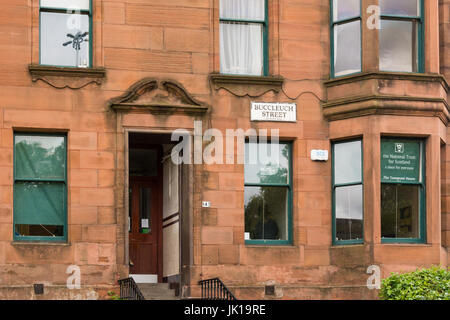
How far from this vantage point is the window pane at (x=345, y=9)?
2252 centimetres

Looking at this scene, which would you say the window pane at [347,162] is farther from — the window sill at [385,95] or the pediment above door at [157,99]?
the pediment above door at [157,99]

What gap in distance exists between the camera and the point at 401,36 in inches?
889

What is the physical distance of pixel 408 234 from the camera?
22.0 meters

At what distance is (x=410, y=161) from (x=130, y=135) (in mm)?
Answer: 5810

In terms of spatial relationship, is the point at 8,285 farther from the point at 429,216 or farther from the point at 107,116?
the point at 429,216

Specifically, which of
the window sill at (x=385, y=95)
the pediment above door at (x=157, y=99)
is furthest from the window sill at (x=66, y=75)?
the window sill at (x=385, y=95)

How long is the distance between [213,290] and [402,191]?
14.6ft

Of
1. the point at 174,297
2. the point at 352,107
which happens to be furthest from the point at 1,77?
the point at 352,107

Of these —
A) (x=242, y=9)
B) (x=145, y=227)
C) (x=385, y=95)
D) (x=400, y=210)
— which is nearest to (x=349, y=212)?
(x=400, y=210)

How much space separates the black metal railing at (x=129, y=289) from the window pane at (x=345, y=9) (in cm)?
718

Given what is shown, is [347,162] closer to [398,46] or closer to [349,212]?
[349,212]

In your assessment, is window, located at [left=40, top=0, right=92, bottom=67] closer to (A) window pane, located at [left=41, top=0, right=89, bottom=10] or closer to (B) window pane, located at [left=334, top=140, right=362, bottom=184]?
(A) window pane, located at [left=41, top=0, right=89, bottom=10]

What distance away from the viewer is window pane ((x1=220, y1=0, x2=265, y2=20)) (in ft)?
74.1

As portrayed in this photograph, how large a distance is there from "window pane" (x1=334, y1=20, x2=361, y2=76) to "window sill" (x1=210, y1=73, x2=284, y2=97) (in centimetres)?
136
